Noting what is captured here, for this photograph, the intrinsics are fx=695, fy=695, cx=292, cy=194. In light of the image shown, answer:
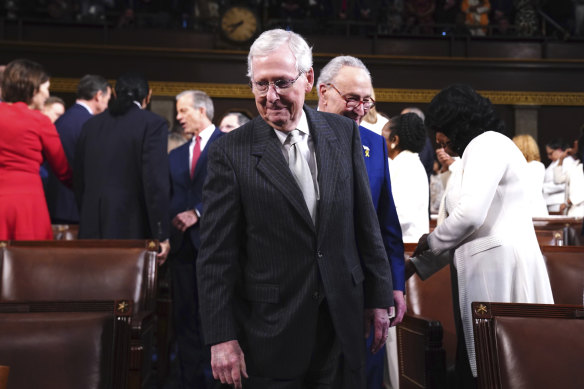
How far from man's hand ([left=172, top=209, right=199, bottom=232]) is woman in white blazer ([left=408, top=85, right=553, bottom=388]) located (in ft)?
5.24

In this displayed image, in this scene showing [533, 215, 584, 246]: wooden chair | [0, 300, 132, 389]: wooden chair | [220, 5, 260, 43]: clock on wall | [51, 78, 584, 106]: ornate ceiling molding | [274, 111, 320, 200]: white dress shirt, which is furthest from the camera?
[220, 5, 260, 43]: clock on wall

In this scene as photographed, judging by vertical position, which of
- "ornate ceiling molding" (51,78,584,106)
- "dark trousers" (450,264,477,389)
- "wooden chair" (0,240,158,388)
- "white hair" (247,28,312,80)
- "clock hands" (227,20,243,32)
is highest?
"clock hands" (227,20,243,32)

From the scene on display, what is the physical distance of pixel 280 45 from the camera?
1.69m

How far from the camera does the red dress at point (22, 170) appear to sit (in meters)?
3.37

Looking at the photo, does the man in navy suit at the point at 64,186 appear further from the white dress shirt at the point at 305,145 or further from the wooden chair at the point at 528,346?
the wooden chair at the point at 528,346

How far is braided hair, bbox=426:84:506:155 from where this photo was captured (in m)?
2.38

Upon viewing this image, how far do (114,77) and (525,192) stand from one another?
30.8 feet

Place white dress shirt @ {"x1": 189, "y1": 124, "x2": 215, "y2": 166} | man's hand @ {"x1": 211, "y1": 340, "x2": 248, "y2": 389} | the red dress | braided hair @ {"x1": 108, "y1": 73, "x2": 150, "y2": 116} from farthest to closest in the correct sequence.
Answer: white dress shirt @ {"x1": 189, "y1": 124, "x2": 215, "y2": 166} < braided hair @ {"x1": 108, "y1": 73, "x2": 150, "y2": 116} < the red dress < man's hand @ {"x1": 211, "y1": 340, "x2": 248, "y2": 389}

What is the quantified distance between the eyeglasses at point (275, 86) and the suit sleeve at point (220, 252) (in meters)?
0.18

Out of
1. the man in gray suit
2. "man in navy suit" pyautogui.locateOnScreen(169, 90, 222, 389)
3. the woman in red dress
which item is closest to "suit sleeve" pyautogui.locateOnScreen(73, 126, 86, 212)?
the woman in red dress

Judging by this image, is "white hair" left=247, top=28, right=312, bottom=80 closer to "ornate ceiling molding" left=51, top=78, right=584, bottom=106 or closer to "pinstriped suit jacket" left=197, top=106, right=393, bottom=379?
"pinstriped suit jacket" left=197, top=106, right=393, bottom=379

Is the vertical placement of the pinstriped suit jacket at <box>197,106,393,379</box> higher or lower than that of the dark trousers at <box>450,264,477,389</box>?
higher

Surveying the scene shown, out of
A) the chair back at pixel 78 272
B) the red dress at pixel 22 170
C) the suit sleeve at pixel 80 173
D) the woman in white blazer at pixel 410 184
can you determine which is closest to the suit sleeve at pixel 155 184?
the suit sleeve at pixel 80 173

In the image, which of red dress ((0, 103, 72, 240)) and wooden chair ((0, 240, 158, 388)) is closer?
wooden chair ((0, 240, 158, 388))
